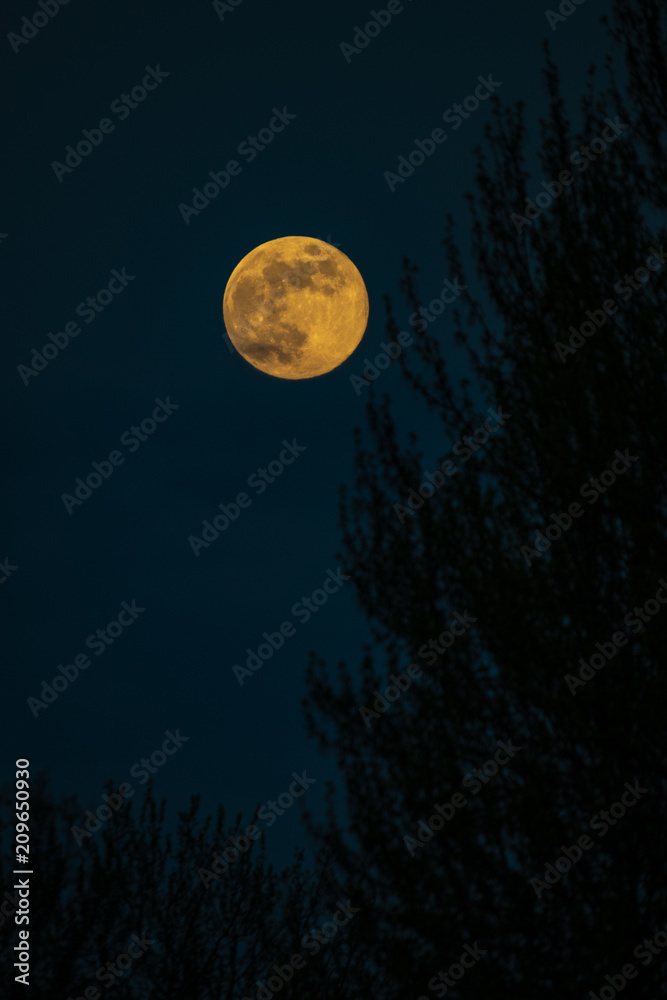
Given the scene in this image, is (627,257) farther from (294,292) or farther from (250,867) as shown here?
(250,867)

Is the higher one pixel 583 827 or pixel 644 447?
pixel 644 447

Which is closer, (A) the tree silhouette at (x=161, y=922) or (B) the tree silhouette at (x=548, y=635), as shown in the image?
(B) the tree silhouette at (x=548, y=635)

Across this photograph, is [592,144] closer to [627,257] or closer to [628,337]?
[627,257]

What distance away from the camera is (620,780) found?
6016 millimetres

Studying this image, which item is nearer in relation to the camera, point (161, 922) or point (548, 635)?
point (548, 635)

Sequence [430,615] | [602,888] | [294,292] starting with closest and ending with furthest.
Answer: [602,888] < [430,615] < [294,292]

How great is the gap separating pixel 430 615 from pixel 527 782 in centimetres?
157

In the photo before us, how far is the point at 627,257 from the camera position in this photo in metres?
6.30

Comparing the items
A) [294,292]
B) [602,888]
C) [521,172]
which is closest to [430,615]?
[602,888]

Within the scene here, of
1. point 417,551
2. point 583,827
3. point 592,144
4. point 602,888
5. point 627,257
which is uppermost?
point 592,144

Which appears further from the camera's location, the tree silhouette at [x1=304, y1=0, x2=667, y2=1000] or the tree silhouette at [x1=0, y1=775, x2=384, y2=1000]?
the tree silhouette at [x1=0, y1=775, x2=384, y2=1000]

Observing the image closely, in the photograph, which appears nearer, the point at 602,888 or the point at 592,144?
the point at 602,888

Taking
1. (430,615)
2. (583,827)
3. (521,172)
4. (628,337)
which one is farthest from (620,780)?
(521,172)

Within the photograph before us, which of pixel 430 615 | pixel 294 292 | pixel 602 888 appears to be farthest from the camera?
pixel 294 292
